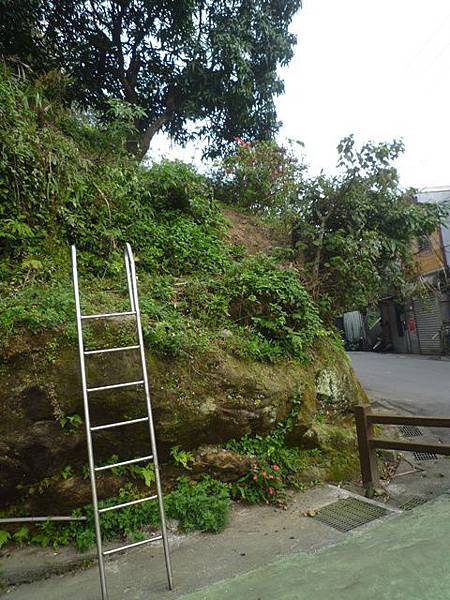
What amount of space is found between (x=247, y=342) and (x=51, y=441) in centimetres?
248

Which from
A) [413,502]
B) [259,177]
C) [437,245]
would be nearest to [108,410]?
[413,502]

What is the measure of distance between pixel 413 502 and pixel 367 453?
72 cm

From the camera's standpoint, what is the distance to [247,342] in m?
5.00

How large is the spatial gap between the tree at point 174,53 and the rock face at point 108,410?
6.66 m

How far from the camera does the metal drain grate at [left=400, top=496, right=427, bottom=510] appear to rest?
436 cm

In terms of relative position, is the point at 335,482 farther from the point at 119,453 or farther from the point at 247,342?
the point at 119,453

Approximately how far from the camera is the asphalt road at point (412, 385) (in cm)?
838

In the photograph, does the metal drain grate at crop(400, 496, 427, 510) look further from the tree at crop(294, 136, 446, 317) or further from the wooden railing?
the tree at crop(294, 136, 446, 317)

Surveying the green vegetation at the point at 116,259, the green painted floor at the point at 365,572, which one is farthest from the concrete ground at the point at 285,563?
the green vegetation at the point at 116,259

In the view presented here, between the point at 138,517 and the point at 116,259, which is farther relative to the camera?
the point at 116,259

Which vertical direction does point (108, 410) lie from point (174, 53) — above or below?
below

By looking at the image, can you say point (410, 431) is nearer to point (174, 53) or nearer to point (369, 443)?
point (369, 443)

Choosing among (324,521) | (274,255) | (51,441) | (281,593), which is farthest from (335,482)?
(274,255)

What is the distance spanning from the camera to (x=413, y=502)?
450 centimetres
